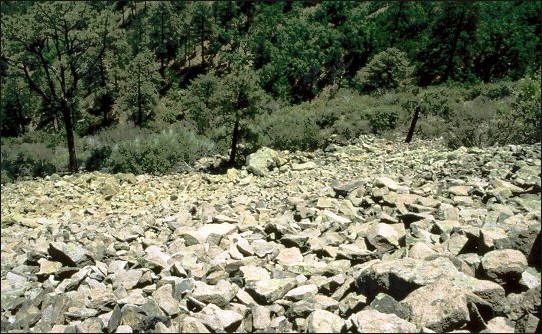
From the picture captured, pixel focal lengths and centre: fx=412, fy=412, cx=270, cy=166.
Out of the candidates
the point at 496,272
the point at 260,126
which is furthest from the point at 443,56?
the point at 496,272

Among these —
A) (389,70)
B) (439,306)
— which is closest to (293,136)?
(439,306)

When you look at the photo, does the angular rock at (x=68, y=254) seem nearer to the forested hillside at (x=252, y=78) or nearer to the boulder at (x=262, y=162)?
the boulder at (x=262, y=162)

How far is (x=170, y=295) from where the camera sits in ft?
16.1

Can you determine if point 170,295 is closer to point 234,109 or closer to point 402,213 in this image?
point 402,213

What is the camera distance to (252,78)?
15.9 meters

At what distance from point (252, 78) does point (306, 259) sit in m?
11.1

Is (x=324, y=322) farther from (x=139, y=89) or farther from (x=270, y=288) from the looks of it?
(x=139, y=89)

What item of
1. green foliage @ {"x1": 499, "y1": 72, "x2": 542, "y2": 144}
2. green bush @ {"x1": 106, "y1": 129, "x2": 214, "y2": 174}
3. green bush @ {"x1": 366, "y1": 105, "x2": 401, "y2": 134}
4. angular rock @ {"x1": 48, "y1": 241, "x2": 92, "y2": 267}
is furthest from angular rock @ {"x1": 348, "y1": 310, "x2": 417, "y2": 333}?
green bush @ {"x1": 366, "y1": 105, "x2": 401, "y2": 134}

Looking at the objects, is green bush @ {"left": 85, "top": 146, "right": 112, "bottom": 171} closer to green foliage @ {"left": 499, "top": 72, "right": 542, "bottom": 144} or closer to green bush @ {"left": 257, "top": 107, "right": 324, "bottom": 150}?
green bush @ {"left": 257, "top": 107, "right": 324, "bottom": 150}

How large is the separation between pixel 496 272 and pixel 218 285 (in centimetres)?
317

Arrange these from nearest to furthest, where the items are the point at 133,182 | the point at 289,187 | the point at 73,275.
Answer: the point at 73,275, the point at 289,187, the point at 133,182

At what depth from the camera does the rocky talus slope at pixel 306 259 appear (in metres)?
4.22

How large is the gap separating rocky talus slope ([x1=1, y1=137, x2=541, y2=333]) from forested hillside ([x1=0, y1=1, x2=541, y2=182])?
4.16m

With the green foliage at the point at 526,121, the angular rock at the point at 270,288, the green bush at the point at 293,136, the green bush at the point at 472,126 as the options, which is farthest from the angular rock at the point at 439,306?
the green bush at the point at 293,136
